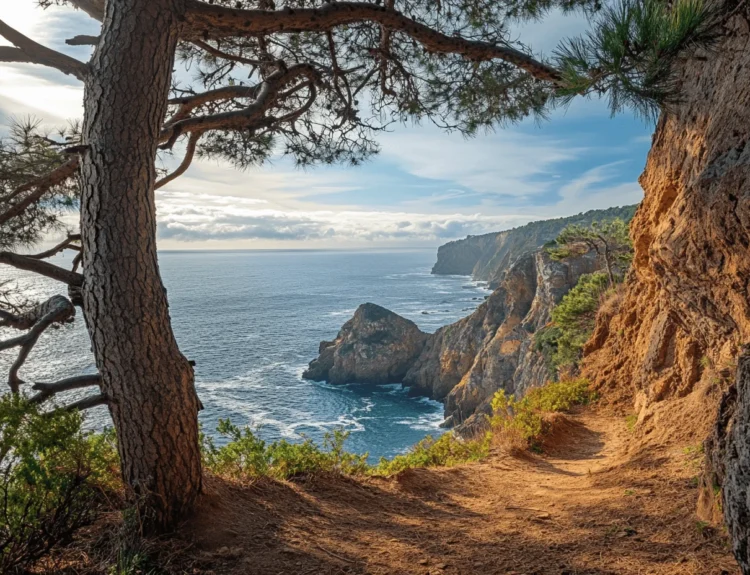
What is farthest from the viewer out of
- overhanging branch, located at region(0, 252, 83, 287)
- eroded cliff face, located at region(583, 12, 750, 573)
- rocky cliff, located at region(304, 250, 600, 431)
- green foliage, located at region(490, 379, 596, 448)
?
rocky cliff, located at region(304, 250, 600, 431)

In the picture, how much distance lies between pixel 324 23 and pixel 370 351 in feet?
141

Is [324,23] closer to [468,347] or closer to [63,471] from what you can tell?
[63,471]

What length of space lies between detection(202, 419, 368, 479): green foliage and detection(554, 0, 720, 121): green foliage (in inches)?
167

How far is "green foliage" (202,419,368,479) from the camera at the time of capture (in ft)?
15.8

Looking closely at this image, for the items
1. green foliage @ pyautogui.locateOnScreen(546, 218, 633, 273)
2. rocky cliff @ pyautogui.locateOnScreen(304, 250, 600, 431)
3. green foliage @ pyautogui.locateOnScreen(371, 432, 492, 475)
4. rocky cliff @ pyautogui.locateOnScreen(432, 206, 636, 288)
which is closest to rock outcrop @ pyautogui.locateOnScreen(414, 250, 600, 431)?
rocky cliff @ pyautogui.locateOnScreen(304, 250, 600, 431)

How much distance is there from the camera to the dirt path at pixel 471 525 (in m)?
3.18

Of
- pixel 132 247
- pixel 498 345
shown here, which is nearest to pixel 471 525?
pixel 132 247

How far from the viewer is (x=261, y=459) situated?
4934 mm

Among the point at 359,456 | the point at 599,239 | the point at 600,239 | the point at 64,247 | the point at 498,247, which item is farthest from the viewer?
the point at 498,247

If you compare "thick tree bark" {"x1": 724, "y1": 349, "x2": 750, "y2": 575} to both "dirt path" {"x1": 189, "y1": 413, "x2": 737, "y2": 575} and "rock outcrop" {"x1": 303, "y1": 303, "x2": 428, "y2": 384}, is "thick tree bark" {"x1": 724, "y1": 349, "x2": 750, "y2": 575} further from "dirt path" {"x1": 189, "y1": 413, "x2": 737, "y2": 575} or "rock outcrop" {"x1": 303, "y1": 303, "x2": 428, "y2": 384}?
"rock outcrop" {"x1": 303, "y1": 303, "x2": 428, "y2": 384}

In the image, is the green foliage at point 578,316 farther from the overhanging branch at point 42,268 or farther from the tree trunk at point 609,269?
the overhanging branch at point 42,268

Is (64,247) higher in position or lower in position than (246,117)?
lower

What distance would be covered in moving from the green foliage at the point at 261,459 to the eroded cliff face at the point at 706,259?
3.58 meters

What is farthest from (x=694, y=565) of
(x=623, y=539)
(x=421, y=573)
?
(x=421, y=573)
